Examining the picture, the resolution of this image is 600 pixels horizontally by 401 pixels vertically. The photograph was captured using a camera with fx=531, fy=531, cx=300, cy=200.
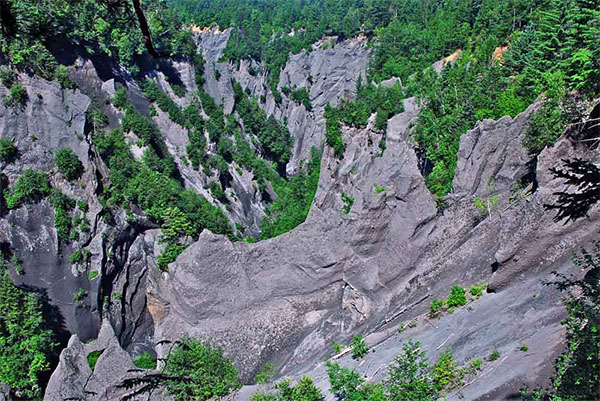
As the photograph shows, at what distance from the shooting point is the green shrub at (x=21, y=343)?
32.7 metres

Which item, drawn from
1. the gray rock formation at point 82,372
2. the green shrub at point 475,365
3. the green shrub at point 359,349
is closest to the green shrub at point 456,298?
the green shrub at point 359,349

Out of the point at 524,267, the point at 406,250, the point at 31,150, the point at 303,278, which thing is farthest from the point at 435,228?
the point at 31,150

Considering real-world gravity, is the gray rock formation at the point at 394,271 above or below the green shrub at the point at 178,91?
below

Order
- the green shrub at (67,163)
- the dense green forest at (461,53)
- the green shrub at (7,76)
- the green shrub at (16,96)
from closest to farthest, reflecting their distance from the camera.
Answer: the dense green forest at (461,53) → the green shrub at (16,96) → the green shrub at (67,163) → the green shrub at (7,76)

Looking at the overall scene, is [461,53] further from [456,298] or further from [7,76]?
[7,76]

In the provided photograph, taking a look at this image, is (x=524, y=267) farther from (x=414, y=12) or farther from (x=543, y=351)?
(x=414, y=12)

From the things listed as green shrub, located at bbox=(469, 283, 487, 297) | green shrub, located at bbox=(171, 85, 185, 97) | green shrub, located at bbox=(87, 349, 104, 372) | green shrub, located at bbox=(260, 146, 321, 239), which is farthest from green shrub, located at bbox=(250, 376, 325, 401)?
green shrub, located at bbox=(171, 85, 185, 97)

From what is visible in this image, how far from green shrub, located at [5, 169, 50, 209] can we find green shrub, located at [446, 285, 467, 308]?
95.6 feet

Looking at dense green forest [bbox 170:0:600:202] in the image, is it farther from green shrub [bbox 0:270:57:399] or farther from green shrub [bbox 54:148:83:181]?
green shrub [bbox 0:270:57:399]

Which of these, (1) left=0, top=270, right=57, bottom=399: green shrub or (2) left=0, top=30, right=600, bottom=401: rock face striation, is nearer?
(2) left=0, top=30, right=600, bottom=401: rock face striation

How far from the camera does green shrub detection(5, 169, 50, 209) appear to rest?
37.4 meters

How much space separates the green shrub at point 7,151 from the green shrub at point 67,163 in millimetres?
2793

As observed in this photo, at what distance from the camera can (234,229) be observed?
167 feet

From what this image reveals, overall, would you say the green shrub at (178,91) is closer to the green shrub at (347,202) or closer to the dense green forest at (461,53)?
the dense green forest at (461,53)
